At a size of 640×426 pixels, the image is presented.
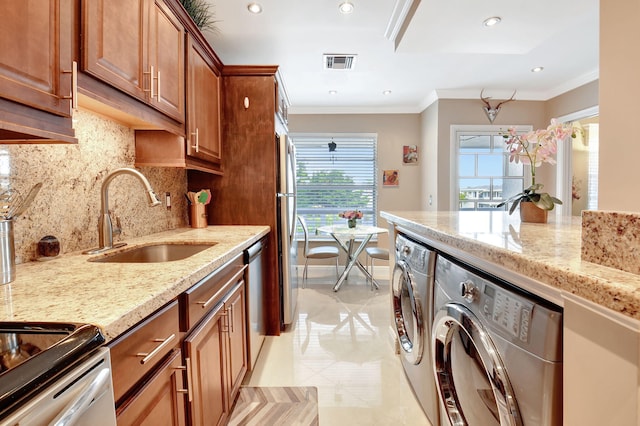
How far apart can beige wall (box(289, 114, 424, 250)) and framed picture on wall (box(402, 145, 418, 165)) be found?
5cm

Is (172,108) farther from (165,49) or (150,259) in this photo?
(150,259)

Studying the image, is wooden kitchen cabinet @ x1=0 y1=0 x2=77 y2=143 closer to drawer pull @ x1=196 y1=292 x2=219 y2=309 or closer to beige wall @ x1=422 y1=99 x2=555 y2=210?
drawer pull @ x1=196 y1=292 x2=219 y2=309

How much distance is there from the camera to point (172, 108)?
171 cm

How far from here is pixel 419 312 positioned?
5.04 feet

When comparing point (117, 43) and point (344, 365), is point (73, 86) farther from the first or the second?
point (344, 365)

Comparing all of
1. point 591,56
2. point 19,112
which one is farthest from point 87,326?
point 591,56

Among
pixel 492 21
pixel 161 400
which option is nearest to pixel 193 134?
pixel 161 400

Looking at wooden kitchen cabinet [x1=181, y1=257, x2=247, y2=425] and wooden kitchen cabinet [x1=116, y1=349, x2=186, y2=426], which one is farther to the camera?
wooden kitchen cabinet [x1=181, y1=257, x2=247, y2=425]

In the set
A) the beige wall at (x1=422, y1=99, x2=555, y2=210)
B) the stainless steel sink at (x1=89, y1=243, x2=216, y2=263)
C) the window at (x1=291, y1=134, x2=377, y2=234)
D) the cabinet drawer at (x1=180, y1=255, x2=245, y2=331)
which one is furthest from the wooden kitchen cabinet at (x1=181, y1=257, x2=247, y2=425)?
the beige wall at (x1=422, y1=99, x2=555, y2=210)

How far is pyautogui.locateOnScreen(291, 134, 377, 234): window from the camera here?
4723 mm

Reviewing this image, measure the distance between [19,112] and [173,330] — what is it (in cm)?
74

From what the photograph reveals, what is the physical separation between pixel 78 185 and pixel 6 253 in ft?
1.96

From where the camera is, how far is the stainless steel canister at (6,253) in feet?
3.02

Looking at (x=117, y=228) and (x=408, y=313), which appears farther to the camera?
(x=408, y=313)
